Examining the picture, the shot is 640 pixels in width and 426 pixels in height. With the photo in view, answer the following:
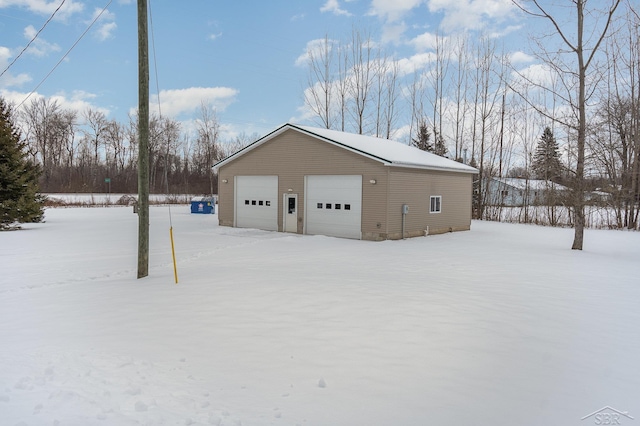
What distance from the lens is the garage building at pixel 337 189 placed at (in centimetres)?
1564

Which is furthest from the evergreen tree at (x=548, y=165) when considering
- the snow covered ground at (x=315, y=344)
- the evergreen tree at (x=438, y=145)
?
the evergreen tree at (x=438, y=145)

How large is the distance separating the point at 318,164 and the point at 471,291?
33.7 ft

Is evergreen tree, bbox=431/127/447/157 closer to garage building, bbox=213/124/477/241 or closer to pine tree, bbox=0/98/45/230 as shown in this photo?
garage building, bbox=213/124/477/241

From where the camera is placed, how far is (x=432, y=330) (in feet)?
18.2

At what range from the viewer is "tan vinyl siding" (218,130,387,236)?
15.5m

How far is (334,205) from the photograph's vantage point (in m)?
16.7

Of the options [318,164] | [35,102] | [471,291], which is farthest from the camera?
[35,102]

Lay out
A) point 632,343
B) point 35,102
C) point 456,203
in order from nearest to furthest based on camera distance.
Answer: point 632,343, point 456,203, point 35,102

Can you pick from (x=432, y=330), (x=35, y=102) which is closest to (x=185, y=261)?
(x=432, y=330)

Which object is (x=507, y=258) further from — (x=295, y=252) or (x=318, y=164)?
(x=318, y=164)

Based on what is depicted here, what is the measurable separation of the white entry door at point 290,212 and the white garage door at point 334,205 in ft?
1.79

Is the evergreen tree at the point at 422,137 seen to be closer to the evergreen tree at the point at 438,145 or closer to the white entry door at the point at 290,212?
the evergreen tree at the point at 438,145

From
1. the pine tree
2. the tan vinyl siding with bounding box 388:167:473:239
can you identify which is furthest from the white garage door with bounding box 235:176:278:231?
the pine tree

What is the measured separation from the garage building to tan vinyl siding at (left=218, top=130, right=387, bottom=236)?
37mm
